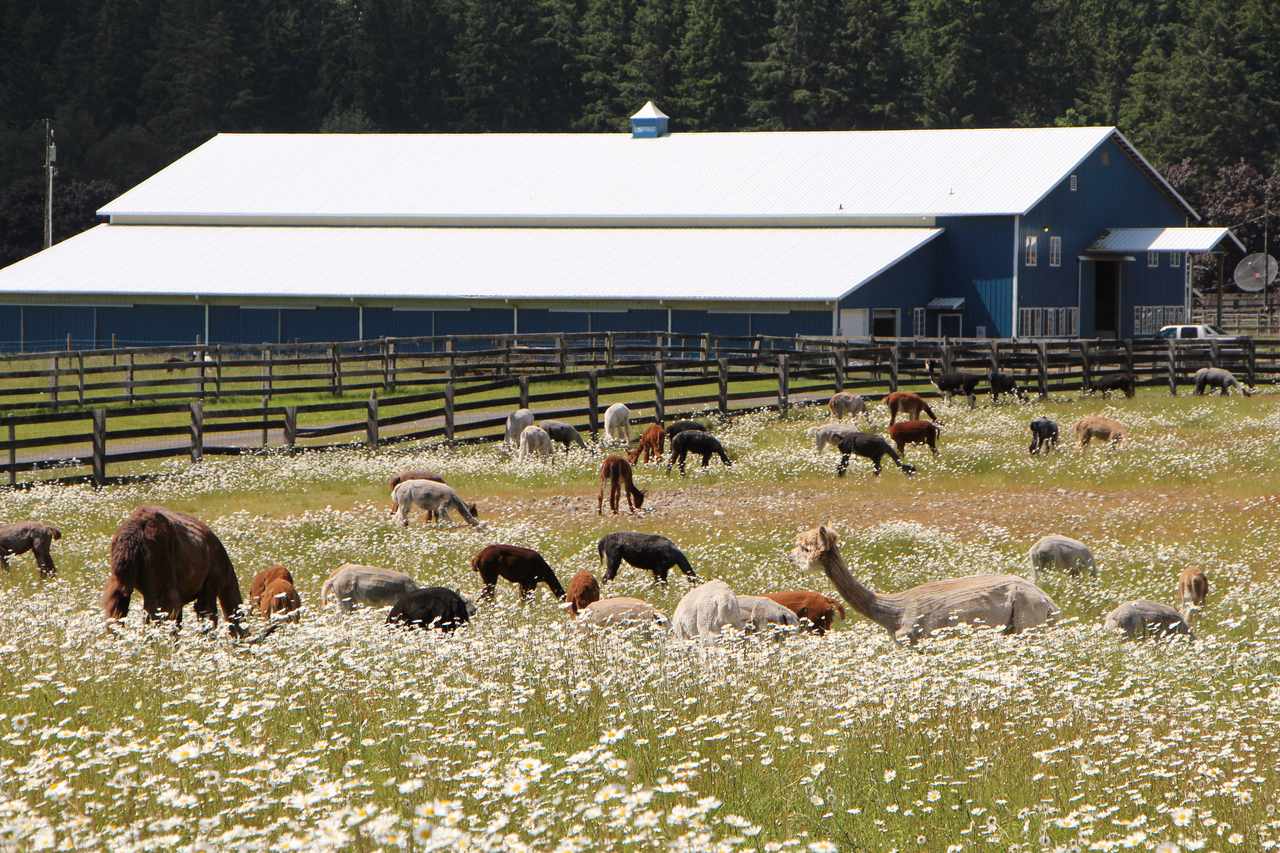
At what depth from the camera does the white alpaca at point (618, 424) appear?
29.8 meters

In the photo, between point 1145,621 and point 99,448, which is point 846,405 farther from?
point 1145,621

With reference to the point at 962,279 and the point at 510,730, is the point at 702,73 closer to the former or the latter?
the point at 962,279

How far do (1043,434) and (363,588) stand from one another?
624 inches

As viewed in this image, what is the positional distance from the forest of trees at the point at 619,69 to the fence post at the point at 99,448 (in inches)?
2771

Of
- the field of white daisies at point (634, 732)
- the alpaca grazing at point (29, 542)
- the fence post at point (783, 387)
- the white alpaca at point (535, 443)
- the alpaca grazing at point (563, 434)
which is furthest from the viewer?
the fence post at point (783, 387)

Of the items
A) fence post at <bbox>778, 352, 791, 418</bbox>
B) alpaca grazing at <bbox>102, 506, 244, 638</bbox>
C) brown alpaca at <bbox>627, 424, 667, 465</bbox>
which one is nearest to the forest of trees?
fence post at <bbox>778, 352, 791, 418</bbox>

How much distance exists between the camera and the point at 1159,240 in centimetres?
5781

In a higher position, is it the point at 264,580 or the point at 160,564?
the point at 160,564

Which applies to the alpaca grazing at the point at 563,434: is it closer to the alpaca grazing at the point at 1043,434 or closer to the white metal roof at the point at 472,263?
the alpaca grazing at the point at 1043,434

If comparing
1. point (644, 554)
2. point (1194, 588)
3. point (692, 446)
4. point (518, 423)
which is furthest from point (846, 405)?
point (1194, 588)

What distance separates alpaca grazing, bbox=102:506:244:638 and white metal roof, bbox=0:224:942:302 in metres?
37.7

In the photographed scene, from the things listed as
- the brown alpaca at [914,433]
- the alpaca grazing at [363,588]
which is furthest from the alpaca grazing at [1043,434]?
the alpaca grazing at [363,588]

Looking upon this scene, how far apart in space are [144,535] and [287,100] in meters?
105

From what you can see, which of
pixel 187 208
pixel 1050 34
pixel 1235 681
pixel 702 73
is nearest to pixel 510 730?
pixel 1235 681
